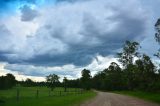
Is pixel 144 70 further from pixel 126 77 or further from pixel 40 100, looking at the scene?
pixel 40 100

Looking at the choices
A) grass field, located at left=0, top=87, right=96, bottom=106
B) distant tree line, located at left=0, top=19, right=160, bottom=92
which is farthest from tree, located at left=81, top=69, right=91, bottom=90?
grass field, located at left=0, top=87, right=96, bottom=106

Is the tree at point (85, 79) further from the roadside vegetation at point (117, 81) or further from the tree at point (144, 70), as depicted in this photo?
the tree at point (144, 70)

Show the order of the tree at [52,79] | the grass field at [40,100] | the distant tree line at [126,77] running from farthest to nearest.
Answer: the tree at [52,79]
the distant tree line at [126,77]
the grass field at [40,100]

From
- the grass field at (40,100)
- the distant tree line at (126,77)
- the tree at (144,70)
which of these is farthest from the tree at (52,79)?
the grass field at (40,100)

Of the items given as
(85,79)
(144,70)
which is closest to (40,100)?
(144,70)

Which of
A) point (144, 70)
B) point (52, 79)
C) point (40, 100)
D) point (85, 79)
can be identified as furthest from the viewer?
point (85, 79)

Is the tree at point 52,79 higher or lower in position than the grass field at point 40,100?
higher

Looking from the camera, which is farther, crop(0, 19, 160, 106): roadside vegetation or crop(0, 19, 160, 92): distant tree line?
crop(0, 19, 160, 92): distant tree line

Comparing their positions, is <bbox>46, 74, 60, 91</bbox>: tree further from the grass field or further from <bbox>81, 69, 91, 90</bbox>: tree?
the grass field

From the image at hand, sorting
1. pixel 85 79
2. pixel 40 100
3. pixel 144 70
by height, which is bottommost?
pixel 40 100

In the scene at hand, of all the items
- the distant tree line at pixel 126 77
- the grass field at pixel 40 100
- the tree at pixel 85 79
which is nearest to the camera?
the grass field at pixel 40 100

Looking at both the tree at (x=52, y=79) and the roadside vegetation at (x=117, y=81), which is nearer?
the roadside vegetation at (x=117, y=81)

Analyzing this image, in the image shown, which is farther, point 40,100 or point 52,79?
point 52,79

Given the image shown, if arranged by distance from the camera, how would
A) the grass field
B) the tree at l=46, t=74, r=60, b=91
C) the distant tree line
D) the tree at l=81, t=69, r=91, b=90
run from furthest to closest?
the tree at l=81, t=69, r=91, b=90
the tree at l=46, t=74, r=60, b=91
the distant tree line
the grass field
